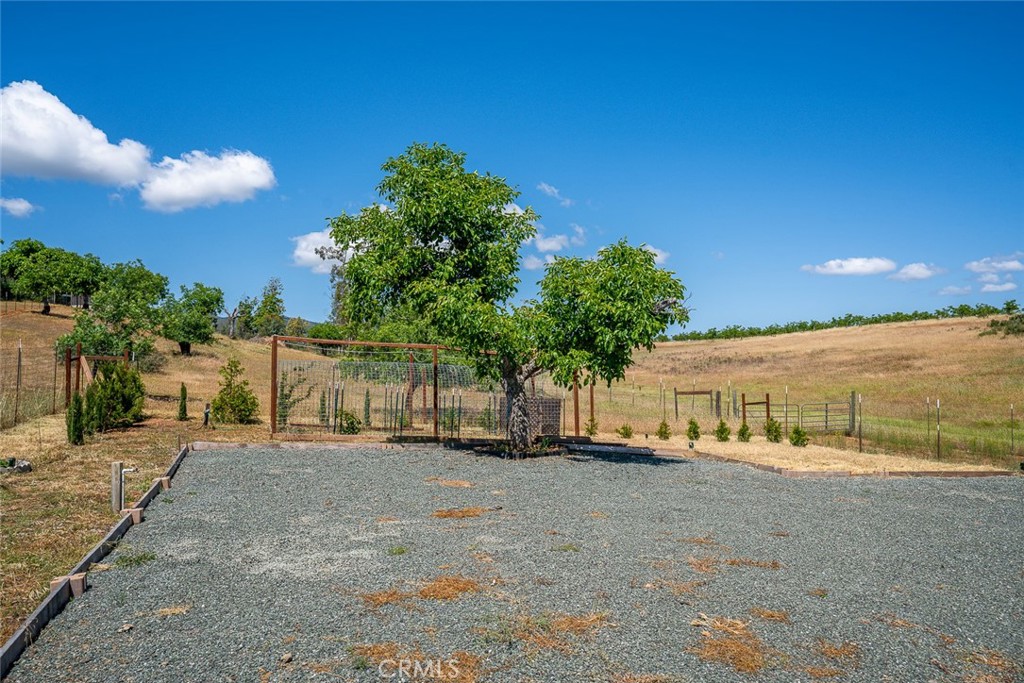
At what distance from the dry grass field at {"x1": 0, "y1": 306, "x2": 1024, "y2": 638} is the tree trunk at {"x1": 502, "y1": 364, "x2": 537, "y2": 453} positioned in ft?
19.0

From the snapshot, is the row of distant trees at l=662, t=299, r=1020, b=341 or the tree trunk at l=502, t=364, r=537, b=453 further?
the row of distant trees at l=662, t=299, r=1020, b=341

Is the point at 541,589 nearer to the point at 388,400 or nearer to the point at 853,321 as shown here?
the point at 388,400

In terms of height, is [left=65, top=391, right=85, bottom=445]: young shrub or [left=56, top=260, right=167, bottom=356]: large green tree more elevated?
[left=56, top=260, right=167, bottom=356]: large green tree

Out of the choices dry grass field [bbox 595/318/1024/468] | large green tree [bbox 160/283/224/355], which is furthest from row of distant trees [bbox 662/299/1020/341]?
large green tree [bbox 160/283/224/355]

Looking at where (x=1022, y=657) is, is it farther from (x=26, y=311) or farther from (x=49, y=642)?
(x=26, y=311)

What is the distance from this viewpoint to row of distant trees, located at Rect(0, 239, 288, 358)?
85.4 ft

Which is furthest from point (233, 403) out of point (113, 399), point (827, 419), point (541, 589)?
point (827, 419)

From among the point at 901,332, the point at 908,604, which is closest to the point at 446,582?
the point at 908,604

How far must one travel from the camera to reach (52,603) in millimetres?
5965

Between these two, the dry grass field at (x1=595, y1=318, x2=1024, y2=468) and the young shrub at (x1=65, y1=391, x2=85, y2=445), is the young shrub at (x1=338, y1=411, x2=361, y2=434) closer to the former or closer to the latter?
the young shrub at (x1=65, y1=391, x2=85, y2=445)

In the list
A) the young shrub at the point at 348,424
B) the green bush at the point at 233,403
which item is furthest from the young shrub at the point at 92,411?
the young shrub at the point at 348,424

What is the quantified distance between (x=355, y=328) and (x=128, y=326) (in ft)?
37.0

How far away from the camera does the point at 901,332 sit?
247ft

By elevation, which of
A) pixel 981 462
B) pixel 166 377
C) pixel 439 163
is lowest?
pixel 981 462
